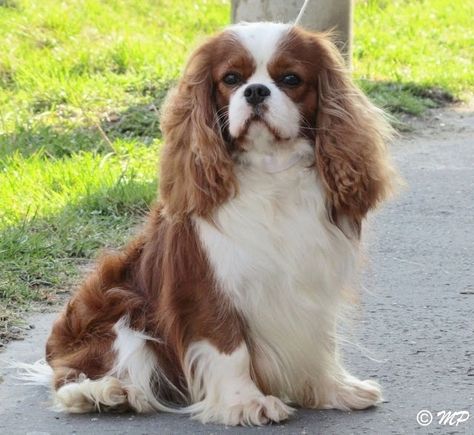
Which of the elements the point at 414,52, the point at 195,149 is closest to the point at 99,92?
the point at 414,52

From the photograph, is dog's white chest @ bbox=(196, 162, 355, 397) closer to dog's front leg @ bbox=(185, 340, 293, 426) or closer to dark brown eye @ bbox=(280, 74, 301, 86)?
dog's front leg @ bbox=(185, 340, 293, 426)

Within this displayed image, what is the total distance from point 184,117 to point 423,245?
3.04 meters

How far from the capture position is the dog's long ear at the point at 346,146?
4.39 m

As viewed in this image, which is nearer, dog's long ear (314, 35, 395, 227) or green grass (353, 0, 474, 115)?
dog's long ear (314, 35, 395, 227)

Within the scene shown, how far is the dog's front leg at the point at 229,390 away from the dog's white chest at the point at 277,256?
0.30ft

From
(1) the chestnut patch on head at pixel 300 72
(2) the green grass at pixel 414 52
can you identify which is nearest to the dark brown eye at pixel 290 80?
(1) the chestnut patch on head at pixel 300 72

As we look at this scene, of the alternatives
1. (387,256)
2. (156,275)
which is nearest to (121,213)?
(387,256)

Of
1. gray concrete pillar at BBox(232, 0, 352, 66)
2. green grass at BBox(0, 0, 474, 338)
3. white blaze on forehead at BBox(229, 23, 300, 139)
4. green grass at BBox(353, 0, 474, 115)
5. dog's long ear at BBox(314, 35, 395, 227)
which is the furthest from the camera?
green grass at BBox(353, 0, 474, 115)

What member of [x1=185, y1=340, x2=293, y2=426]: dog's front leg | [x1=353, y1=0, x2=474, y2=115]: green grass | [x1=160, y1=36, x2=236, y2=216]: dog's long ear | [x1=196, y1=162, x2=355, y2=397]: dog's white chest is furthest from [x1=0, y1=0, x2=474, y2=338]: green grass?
[x1=185, y1=340, x2=293, y2=426]: dog's front leg

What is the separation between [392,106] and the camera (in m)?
10.3

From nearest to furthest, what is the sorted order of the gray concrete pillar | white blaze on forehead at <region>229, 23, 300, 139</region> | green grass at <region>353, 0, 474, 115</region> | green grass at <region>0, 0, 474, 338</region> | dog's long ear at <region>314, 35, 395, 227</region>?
white blaze on forehead at <region>229, 23, 300, 139</region> → dog's long ear at <region>314, 35, 395, 227</region> → green grass at <region>0, 0, 474, 338</region> → the gray concrete pillar → green grass at <region>353, 0, 474, 115</region>

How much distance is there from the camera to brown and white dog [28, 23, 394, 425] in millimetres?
4352

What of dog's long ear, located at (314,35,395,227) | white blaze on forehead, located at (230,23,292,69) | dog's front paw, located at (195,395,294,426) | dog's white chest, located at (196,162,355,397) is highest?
white blaze on forehead, located at (230,23,292,69)

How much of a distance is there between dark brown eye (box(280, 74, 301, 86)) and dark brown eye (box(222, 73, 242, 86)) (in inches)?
5.9
